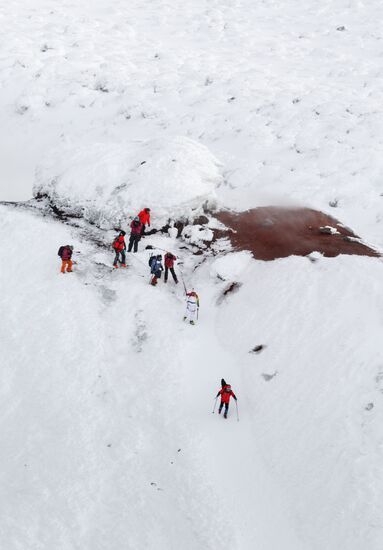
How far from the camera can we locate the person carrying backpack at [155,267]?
1641cm

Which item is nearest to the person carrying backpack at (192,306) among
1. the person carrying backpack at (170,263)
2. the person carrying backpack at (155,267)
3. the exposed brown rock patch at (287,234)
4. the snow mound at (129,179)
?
the person carrying backpack at (170,263)

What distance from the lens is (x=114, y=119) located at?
2641 centimetres

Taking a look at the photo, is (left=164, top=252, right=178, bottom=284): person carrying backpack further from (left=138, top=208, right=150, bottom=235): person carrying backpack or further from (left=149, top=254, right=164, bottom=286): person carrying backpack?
(left=138, top=208, right=150, bottom=235): person carrying backpack

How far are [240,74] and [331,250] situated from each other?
1807cm

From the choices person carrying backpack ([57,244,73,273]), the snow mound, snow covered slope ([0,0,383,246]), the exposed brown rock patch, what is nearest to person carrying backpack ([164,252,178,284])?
the exposed brown rock patch

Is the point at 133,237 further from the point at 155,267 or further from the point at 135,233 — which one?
the point at 155,267

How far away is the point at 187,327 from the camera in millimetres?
15422

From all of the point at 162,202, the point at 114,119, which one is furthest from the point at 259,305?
the point at 114,119

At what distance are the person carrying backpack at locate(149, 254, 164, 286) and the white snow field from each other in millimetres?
523

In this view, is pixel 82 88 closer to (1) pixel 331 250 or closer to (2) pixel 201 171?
(2) pixel 201 171

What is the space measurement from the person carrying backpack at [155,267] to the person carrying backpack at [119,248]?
51.4 inches

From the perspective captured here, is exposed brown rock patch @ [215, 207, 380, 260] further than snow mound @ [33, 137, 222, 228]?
No

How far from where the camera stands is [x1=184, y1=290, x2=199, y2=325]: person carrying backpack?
597 inches

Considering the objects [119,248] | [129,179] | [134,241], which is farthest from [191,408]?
[129,179]
